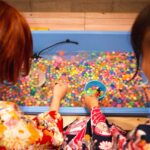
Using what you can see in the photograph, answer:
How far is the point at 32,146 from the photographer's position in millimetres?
864

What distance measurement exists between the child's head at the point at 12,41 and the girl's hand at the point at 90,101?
1.33ft

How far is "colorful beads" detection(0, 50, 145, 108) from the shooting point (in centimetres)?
131

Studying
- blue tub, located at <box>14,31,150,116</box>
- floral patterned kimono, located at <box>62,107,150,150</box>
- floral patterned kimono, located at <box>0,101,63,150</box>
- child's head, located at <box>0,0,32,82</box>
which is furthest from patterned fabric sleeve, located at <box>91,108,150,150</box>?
blue tub, located at <box>14,31,150,116</box>

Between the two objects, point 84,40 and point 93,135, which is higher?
point 84,40

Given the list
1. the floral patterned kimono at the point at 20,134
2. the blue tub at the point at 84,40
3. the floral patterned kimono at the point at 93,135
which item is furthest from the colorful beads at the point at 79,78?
the floral patterned kimono at the point at 20,134

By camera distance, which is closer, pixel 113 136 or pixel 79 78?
pixel 113 136

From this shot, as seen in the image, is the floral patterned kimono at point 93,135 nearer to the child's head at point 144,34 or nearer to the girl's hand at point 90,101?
the girl's hand at point 90,101

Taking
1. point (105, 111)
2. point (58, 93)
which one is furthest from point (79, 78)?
point (105, 111)

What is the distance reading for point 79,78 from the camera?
143 cm

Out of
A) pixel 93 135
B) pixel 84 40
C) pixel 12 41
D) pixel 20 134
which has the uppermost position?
pixel 12 41

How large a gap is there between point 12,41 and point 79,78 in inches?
26.0

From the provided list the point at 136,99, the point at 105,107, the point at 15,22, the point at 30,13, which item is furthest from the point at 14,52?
the point at 30,13

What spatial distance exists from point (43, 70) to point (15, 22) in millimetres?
646

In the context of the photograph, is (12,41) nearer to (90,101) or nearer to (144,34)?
(144,34)
